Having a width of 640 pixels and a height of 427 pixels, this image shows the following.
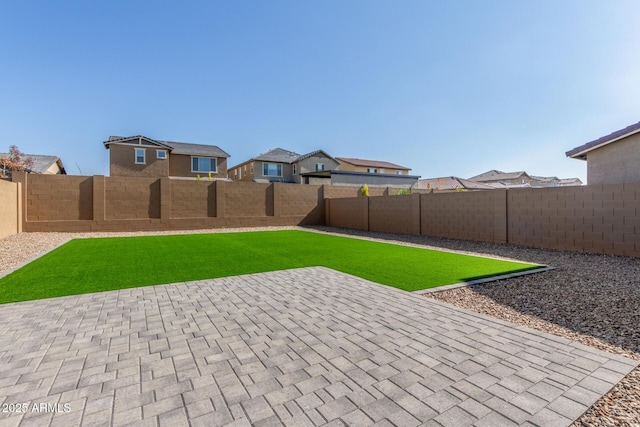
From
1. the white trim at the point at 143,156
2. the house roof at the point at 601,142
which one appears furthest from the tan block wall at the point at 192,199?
the house roof at the point at 601,142

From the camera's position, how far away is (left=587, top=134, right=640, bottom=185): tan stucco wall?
10102 millimetres

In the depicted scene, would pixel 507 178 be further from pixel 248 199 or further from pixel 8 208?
pixel 8 208

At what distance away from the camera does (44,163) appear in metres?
28.0

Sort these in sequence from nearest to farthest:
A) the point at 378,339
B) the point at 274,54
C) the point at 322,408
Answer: the point at 322,408, the point at 378,339, the point at 274,54

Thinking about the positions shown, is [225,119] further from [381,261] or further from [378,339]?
[378,339]

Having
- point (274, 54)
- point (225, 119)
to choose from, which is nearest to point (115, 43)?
point (274, 54)

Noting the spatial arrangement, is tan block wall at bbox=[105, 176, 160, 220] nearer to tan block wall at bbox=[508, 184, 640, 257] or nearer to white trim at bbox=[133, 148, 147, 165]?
white trim at bbox=[133, 148, 147, 165]

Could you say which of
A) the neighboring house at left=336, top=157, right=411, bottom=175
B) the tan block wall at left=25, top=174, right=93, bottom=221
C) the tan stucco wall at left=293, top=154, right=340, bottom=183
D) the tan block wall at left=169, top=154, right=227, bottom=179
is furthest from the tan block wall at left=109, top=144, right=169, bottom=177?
the neighboring house at left=336, top=157, right=411, bottom=175

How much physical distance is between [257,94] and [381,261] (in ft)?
42.0

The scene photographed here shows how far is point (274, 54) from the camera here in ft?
43.9

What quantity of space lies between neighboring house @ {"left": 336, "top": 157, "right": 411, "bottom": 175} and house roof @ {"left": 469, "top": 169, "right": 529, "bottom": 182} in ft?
50.6

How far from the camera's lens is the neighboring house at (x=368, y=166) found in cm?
3888

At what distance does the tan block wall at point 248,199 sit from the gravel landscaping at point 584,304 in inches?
388

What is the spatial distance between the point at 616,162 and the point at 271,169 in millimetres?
26747
